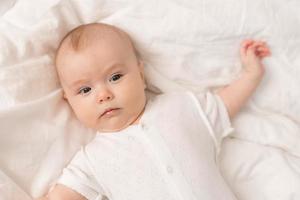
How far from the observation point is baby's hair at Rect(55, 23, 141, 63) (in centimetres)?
118

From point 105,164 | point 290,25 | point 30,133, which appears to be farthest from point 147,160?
point 290,25

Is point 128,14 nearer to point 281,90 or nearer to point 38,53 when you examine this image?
point 38,53

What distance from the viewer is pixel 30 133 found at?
118 centimetres

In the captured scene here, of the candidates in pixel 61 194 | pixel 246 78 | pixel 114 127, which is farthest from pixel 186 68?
pixel 61 194

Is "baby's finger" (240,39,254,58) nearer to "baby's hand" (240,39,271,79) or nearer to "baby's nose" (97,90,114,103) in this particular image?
"baby's hand" (240,39,271,79)

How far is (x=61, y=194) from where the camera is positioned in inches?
44.6

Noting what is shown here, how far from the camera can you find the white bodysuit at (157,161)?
3.68 ft

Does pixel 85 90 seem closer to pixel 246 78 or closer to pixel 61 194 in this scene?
pixel 61 194

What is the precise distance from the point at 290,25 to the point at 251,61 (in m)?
0.15

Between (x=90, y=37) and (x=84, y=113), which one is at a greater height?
(x=90, y=37)

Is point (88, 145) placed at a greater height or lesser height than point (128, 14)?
lesser

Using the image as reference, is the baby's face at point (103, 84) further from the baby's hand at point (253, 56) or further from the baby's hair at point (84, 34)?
the baby's hand at point (253, 56)

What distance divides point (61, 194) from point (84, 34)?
0.40m

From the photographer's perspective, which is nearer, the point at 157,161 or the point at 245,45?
the point at 157,161
